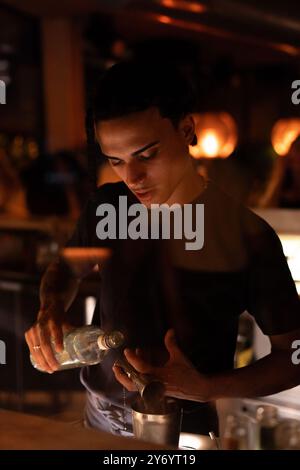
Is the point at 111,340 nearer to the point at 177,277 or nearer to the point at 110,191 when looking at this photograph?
the point at 177,277

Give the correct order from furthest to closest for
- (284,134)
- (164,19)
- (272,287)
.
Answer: (164,19) → (284,134) → (272,287)

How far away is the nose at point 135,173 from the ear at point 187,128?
9cm

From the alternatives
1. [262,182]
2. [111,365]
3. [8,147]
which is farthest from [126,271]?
[8,147]

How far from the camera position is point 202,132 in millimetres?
1094

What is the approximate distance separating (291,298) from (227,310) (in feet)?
0.35

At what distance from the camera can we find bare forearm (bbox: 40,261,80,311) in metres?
1.14

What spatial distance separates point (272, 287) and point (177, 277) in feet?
0.55

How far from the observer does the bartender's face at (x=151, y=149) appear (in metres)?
1.00

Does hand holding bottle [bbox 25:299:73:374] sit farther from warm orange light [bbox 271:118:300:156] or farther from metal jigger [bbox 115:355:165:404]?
warm orange light [bbox 271:118:300:156]

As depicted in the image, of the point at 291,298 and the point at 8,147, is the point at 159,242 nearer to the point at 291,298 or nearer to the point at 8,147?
the point at 291,298

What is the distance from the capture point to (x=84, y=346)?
3.69 feet

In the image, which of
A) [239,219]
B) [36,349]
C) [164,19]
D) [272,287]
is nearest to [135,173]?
[239,219]

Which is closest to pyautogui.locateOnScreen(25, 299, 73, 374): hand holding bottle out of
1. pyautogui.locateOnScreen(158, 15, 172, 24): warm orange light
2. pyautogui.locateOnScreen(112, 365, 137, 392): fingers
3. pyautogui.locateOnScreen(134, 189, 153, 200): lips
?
pyautogui.locateOnScreen(112, 365, 137, 392): fingers
